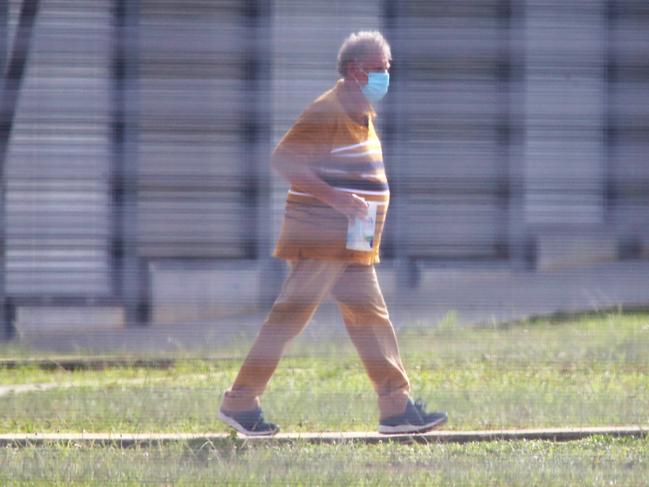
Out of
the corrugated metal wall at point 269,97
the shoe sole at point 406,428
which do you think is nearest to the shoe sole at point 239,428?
the shoe sole at point 406,428

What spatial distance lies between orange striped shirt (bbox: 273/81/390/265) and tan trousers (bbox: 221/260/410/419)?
8 cm

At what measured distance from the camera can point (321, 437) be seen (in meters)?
4.50

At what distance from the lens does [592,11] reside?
4.04 m

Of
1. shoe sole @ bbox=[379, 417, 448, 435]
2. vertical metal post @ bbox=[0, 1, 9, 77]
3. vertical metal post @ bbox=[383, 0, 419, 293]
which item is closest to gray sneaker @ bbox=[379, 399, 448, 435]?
shoe sole @ bbox=[379, 417, 448, 435]

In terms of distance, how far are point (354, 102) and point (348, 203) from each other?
1.15 ft

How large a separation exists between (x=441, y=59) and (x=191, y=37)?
80 centimetres

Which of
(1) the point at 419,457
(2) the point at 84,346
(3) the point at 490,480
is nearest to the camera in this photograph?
(3) the point at 490,480

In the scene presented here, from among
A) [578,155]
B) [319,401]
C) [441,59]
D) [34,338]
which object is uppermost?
[441,59]

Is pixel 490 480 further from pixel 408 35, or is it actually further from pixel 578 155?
pixel 408 35

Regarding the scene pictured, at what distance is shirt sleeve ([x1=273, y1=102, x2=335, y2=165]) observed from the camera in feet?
13.7

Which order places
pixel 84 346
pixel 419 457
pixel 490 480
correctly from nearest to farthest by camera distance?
pixel 490 480 < pixel 419 457 < pixel 84 346

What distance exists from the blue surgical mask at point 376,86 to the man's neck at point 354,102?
3cm

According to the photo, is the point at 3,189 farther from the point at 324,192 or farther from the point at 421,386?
the point at 421,386

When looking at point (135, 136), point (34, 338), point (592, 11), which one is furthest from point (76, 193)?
point (592, 11)
